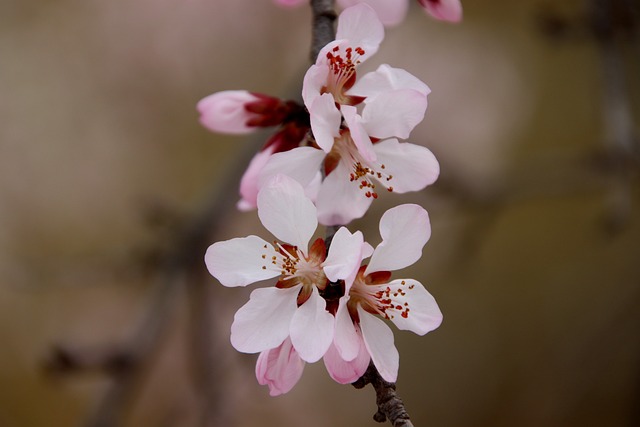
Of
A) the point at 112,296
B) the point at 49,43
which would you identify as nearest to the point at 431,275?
the point at 112,296

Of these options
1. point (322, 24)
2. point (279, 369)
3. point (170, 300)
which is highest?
point (322, 24)

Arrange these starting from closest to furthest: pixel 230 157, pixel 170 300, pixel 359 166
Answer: pixel 359 166 < pixel 170 300 < pixel 230 157

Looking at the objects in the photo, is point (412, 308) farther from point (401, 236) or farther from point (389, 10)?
point (389, 10)

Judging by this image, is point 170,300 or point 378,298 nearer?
point 378,298

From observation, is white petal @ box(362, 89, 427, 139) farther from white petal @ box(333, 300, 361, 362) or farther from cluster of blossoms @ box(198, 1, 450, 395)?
white petal @ box(333, 300, 361, 362)

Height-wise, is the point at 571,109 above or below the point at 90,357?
above

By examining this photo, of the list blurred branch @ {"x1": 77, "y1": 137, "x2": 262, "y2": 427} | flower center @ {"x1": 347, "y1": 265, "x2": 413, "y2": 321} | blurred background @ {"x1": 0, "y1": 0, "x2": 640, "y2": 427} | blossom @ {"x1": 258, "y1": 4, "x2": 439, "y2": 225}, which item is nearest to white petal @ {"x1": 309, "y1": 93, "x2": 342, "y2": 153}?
blossom @ {"x1": 258, "y1": 4, "x2": 439, "y2": 225}

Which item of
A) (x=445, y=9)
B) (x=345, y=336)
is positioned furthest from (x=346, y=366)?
(x=445, y=9)

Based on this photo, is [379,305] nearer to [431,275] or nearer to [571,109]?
[431,275]
